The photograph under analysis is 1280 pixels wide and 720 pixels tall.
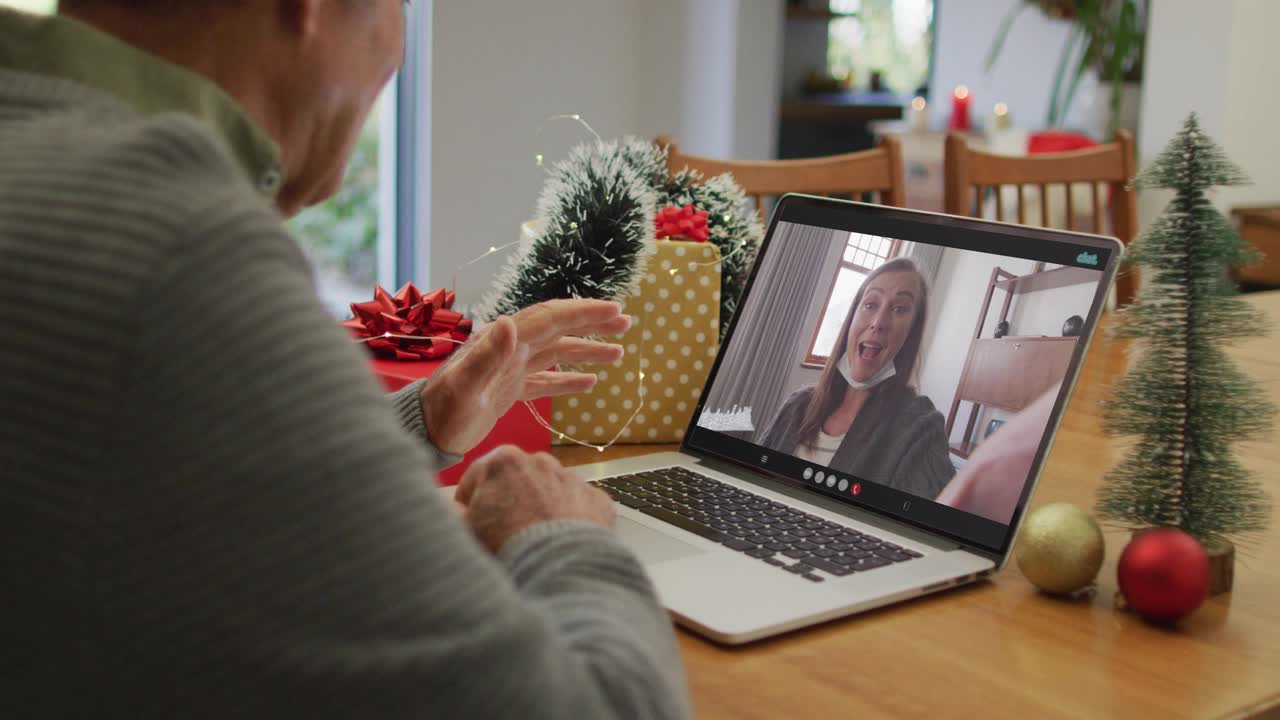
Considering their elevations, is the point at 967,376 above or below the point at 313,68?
below

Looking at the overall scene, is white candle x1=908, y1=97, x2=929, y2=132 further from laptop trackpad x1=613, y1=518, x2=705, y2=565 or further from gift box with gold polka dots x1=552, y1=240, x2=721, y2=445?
laptop trackpad x1=613, y1=518, x2=705, y2=565

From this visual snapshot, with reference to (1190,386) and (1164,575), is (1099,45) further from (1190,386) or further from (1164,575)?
(1164,575)

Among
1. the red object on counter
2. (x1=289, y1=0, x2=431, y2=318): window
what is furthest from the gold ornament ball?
the red object on counter

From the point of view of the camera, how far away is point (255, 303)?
0.44 metres

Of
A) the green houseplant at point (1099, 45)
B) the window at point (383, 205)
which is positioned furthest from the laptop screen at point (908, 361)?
the green houseplant at point (1099, 45)

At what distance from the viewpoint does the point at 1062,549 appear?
2.63 ft

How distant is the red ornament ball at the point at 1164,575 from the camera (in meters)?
0.76

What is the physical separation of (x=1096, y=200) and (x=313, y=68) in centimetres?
183

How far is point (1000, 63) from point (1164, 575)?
454 cm

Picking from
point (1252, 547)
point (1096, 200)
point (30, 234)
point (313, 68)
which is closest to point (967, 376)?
point (1252, 547)

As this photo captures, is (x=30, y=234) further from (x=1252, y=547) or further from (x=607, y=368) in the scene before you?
(x=1252, y=547)

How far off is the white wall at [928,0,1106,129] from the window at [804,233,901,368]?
3.77 m

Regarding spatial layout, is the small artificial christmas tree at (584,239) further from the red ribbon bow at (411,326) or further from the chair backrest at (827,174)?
the chair backrest at (827,174)

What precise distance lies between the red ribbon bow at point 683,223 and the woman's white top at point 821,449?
302 millimetres
